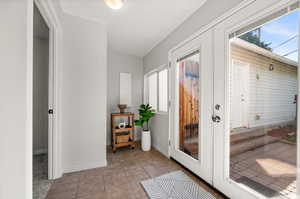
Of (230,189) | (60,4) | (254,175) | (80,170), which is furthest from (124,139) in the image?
(60,4)

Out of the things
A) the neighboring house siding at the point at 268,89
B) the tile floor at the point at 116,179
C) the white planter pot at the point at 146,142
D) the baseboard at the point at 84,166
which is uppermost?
the neighboring house siding at the point at 268,89

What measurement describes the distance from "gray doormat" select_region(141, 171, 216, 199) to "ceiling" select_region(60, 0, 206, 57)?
2395mm

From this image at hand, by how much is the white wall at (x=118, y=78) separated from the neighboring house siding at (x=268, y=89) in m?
2.59

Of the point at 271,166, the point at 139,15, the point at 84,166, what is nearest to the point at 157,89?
the point at 139,15

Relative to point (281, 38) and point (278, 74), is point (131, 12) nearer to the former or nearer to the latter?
point (281, 38)

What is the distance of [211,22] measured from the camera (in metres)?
1.63

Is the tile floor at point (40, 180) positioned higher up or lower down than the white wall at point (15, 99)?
lower down

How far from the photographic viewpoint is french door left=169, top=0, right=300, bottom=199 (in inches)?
43.4

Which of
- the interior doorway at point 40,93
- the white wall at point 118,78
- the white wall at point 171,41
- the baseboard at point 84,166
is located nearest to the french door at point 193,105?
the white wall at point 171,41

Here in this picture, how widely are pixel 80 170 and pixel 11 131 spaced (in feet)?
5.16

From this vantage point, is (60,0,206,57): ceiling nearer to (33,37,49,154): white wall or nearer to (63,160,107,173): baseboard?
(33,37,49,154): white wall

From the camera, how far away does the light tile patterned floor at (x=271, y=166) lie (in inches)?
42.4

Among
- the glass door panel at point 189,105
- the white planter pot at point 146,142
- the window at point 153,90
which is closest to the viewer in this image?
the glass door panel at point 189,105

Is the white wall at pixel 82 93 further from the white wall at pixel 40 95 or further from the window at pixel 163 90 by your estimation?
the window at pixel 163 90
